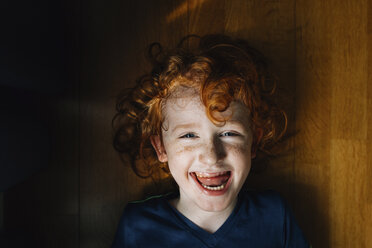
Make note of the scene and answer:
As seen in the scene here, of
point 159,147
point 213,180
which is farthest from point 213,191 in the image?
point 159,147

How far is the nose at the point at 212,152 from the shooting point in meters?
0.59

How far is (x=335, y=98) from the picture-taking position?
2.65 ft

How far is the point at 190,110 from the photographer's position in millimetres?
600

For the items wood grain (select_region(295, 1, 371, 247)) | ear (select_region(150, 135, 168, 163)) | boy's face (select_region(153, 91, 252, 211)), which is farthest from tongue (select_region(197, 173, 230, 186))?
wood grain (select_region(295, 1, 371, 247))

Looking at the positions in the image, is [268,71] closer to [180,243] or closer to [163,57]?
[163,57]

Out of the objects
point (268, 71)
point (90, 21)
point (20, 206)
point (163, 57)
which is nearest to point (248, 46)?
point (268, 71)

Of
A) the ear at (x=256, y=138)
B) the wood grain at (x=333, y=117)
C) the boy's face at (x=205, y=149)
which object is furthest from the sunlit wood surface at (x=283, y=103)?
the boy's face at (x=205, y=149)

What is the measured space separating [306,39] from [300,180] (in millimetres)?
420

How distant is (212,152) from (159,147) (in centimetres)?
17

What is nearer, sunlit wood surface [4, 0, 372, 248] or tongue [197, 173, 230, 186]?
tongue [197, 173, 230, 186]

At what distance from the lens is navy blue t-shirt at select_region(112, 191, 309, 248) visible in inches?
26.6

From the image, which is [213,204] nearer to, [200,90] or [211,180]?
[211,180]

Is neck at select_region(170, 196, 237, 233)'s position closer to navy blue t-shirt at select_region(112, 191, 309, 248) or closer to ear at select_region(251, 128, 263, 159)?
navy blue t-shirt at select_region(112, 191, 309, 248)

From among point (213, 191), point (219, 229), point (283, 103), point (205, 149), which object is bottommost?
point (219, 229)
